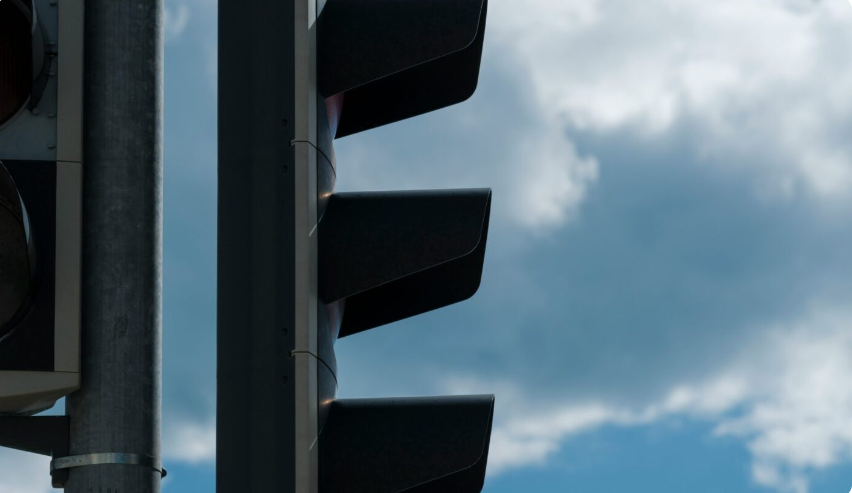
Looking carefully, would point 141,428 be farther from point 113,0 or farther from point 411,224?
point 113,0

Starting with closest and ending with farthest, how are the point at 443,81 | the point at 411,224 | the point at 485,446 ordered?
the point at 485,446 → the point at 411,224 → the point at 443,81

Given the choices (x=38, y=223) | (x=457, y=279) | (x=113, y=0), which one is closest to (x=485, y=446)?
(x=457, y=279)

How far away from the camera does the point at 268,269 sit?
3.66 meters

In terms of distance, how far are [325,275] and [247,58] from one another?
2.18 feet

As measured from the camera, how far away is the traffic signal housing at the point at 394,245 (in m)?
3.62

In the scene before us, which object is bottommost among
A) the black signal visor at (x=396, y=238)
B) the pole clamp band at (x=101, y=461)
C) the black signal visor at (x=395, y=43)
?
the pole clamp band at (x=101, y=461)

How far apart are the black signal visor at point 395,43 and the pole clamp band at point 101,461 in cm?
114

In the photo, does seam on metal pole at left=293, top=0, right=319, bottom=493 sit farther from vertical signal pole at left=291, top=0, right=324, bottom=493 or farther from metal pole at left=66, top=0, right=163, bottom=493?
metal pole at left=66, top=0, right=163, bottom=493

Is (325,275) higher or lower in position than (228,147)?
lower

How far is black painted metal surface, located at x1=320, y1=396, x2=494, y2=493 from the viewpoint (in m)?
3.59

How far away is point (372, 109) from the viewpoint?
14.0 feet

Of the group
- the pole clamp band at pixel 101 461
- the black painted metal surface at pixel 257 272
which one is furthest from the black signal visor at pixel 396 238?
the pole clamp band at pixel 101 461

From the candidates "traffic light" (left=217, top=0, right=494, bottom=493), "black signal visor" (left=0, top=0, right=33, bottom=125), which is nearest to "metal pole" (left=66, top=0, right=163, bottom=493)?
"black signal visor" (left=0, top=0, right=33, bottom=125)

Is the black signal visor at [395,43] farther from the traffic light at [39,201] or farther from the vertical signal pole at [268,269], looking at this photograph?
the traffic light at [39,201]
